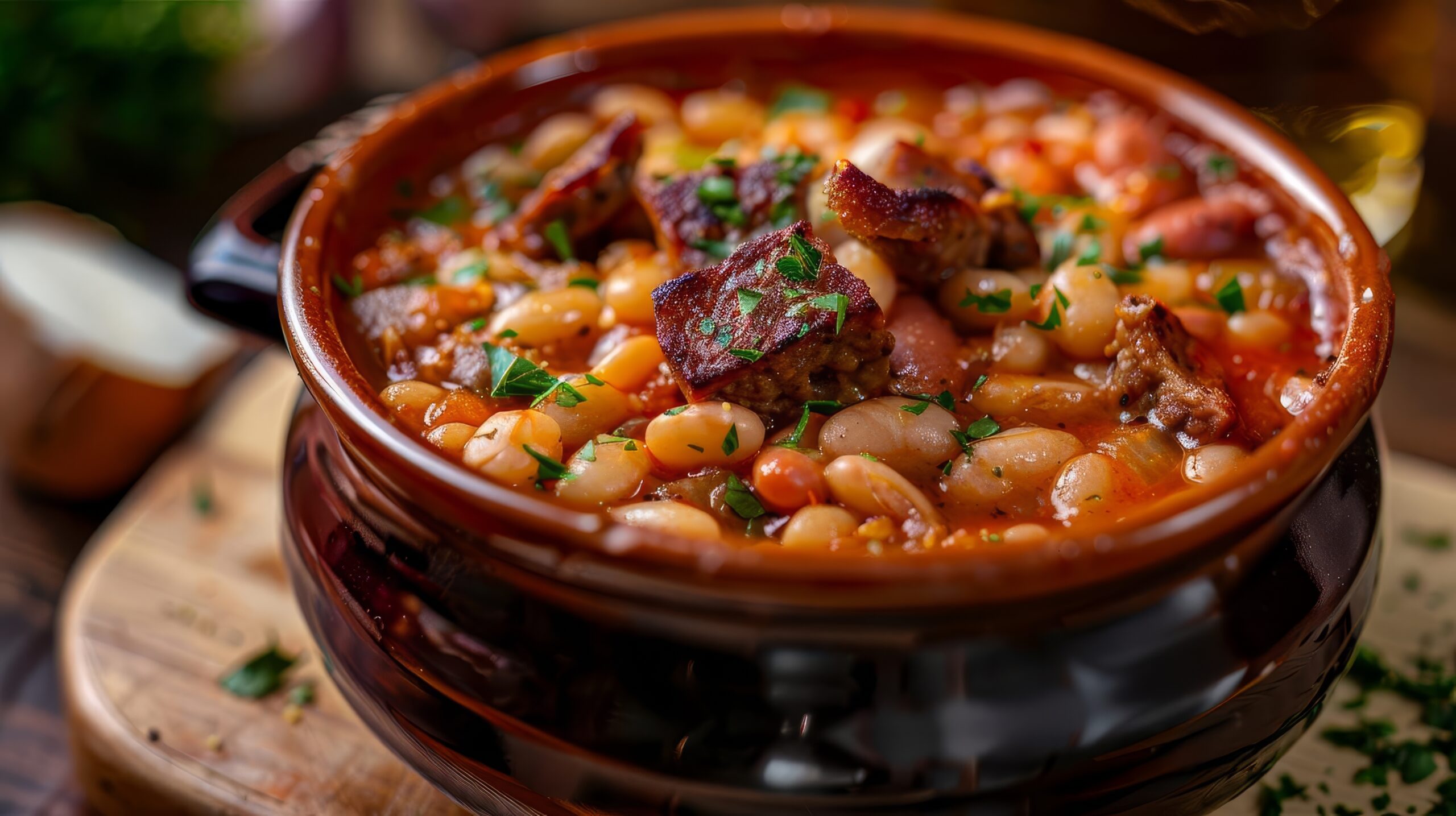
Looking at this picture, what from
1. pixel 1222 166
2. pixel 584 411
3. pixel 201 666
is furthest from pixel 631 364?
pixel 1222 166

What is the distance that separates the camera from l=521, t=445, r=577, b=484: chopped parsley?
1.52 m

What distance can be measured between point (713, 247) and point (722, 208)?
0.06 meters

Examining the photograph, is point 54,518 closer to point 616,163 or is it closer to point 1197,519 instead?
point 616,163

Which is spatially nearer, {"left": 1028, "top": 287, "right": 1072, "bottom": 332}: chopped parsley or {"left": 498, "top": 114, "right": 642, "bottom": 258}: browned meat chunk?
{"left": 1028, "top": 287, "right": 1072, "bottom": 332}: chopped parsley

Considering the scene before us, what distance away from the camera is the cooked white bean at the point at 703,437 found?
1.55 m

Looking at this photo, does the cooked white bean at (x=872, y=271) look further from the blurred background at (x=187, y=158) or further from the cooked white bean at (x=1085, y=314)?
the blurred background at (x=187, y=158)

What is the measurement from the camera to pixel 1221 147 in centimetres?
217

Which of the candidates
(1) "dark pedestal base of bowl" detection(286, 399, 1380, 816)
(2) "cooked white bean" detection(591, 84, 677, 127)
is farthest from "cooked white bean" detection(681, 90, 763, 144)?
(1) "dark pedestal base of bowl" detection(286, 399, 1380, 816)

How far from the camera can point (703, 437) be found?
1.56 meters

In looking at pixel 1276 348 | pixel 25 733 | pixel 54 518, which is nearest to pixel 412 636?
pixel 1276 348

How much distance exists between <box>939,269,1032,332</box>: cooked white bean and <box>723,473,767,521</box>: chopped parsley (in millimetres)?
504

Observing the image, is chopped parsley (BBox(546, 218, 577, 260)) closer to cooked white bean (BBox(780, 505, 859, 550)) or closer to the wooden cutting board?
cooked white bean (BBox(780, 505, 859, 550))

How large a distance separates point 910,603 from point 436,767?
30.1 inches

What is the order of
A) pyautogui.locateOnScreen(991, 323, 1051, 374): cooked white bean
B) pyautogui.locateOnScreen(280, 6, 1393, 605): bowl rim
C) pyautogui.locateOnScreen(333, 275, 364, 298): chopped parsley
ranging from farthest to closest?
pyautogui.locateOnScreen(333, 275, 364, 298): chopped parsley → pyautogui.locateOnScreen(991, 323, 1051, 374): cooked white bean → pyautogui.locateOnScreen(280, 6, 1393, 605): bowl rim
